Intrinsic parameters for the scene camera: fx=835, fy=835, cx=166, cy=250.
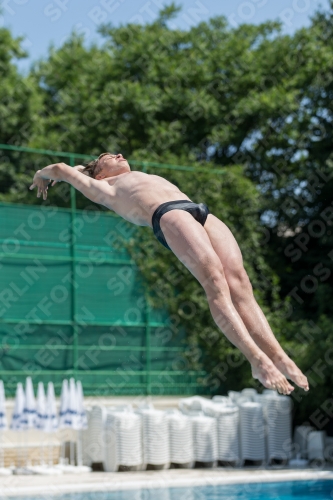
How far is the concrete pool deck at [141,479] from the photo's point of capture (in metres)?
10.2

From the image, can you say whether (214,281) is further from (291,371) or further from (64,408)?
(64,408)

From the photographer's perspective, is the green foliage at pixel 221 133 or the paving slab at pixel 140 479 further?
the green foliage at pixel 221 133

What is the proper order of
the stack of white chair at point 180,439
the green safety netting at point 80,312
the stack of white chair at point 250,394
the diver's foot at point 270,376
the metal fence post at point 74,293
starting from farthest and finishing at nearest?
the metal fence post at point 74,293 → the green safety netting at point 80,312 → the stack of white chair at point 250,394 → the stack of white chair at point 180,439 → the diver's foot at point 270,376

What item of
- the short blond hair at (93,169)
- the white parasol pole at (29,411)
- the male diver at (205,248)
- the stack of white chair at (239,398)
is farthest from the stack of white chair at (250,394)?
the male diver at (205,248)

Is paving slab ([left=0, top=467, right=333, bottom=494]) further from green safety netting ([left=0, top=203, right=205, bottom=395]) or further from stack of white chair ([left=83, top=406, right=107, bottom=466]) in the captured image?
green safety netting ([left=0, top=203, right=205, bottom=395])

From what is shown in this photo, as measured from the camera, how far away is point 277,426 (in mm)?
13156

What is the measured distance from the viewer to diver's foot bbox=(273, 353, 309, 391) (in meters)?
4.46

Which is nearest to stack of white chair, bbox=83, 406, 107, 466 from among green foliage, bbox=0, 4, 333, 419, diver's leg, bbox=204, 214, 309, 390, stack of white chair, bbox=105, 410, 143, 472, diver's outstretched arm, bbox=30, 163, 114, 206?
stack of white chair, bbox=105, 410, 143, 472

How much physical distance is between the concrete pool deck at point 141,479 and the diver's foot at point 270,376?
628 centimetres

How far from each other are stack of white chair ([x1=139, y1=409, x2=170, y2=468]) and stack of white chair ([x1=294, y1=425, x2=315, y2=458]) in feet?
8.34

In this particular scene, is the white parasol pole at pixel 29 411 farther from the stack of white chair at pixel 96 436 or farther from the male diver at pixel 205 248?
the male diver at pixel 205 248

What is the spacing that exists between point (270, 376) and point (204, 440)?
863 centimetres

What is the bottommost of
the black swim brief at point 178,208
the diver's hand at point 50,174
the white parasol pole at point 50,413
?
the white parasol pole at point 50,413

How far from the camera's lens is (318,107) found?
17391mm
